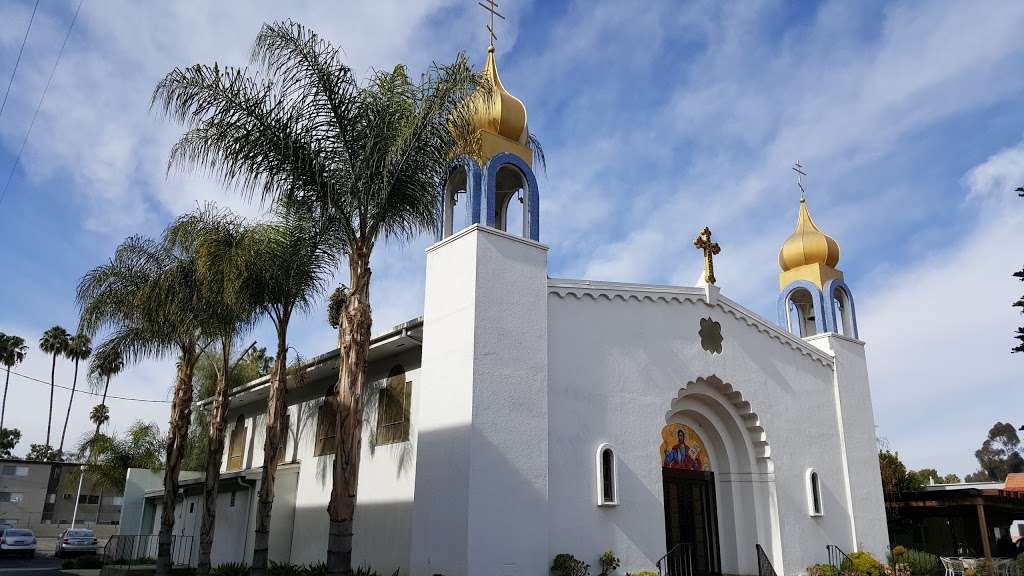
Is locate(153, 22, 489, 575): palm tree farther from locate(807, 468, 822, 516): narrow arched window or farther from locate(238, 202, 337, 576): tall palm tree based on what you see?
locate(807, 468, 822, 516): narrow arched window

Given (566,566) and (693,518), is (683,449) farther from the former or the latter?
(566,566)

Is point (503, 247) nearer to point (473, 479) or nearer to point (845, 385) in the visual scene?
point (473, 479)

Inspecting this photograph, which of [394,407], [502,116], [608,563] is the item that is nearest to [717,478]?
[608,563]

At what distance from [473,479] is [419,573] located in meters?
1.76

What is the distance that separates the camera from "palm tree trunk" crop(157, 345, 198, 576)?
16188 mm

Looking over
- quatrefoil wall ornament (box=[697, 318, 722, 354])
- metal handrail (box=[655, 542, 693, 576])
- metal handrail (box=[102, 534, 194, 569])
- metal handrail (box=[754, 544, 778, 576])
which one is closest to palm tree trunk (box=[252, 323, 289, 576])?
metal handrail (box=[655, 542, 693, 576])

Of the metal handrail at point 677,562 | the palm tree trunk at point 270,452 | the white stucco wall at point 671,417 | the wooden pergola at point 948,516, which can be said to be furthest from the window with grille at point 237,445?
the wooden pergola at point 948,516

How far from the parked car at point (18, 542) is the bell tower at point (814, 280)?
33.0 m

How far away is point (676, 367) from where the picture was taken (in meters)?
15.6

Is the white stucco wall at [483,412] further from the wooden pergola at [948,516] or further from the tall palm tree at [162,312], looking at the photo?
the wooden pergola at [948,516]

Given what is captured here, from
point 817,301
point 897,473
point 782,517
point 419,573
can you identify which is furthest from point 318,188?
point 897,473

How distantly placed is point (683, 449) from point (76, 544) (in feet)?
90.9

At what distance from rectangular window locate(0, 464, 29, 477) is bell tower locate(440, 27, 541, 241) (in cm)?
5552

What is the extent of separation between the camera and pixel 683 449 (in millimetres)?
16812
